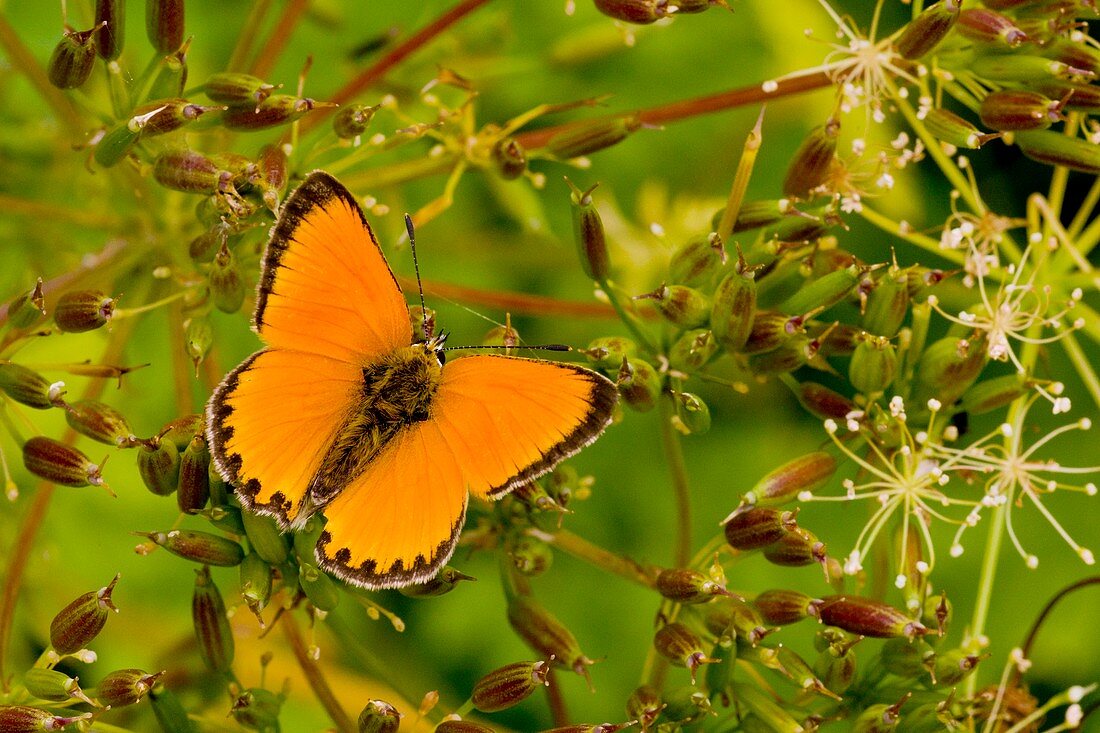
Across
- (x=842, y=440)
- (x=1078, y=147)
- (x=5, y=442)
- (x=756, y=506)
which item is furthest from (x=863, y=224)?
(x=5, y=442)

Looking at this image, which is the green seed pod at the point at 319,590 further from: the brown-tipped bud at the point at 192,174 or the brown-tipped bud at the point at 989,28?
the brown-tipped bud at the point at 989,28

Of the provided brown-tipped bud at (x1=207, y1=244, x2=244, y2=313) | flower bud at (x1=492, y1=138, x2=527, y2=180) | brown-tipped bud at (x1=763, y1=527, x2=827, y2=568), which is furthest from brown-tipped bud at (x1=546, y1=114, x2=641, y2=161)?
brown-tipped bud at (x1=763, y1=527, x2=827, y2=568)

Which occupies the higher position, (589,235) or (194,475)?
(589,235)

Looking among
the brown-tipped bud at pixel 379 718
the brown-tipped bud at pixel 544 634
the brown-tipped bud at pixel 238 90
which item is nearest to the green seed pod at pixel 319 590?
the brown-tipped bud at pixel 379 718

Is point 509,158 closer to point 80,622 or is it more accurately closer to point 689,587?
point 689,587

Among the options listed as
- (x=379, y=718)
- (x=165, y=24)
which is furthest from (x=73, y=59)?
(x=379, y=718)

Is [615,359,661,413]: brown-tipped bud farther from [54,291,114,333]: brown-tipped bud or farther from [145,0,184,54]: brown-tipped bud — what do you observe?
[145,0,184,54]: brown-tipped bud
